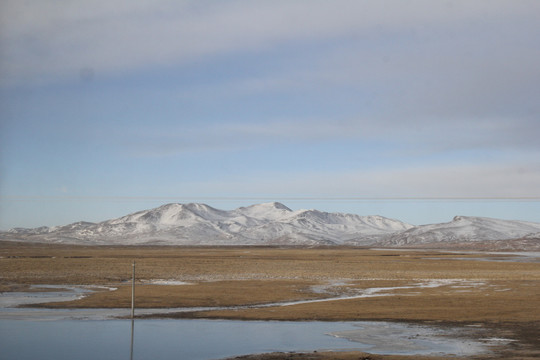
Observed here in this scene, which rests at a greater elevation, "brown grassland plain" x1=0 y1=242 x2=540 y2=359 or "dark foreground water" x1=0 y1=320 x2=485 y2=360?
"dark foreground water" x1=0 y1=320 x2=485 y2=360

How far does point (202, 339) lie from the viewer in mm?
27031

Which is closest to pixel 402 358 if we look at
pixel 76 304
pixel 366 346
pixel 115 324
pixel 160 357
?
pixel 366 346

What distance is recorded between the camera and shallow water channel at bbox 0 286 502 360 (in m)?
24.2

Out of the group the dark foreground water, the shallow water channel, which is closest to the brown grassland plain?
the shallow water channel

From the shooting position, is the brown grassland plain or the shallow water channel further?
the brown grassland plain

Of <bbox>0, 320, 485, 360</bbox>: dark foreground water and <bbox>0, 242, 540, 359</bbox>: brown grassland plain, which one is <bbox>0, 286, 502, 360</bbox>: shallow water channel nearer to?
<bbox>0, 320, 485, 360</bbox>: dark foreground water

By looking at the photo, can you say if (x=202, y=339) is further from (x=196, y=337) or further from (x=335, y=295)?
(x=335, y=295)

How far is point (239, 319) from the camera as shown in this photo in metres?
33.9

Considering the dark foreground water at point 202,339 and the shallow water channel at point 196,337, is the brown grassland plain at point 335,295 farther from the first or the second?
the dark foreground water at point 202,339

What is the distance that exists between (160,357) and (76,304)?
A: 18292mm

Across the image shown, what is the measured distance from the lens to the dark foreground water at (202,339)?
24078mm

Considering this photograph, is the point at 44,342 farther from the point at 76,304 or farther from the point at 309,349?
the point at 76,304

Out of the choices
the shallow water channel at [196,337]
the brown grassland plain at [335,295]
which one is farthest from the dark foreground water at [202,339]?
the brown grassland plain at [335,295]

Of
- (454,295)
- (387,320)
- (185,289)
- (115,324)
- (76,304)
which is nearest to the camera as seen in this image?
(115,324)
